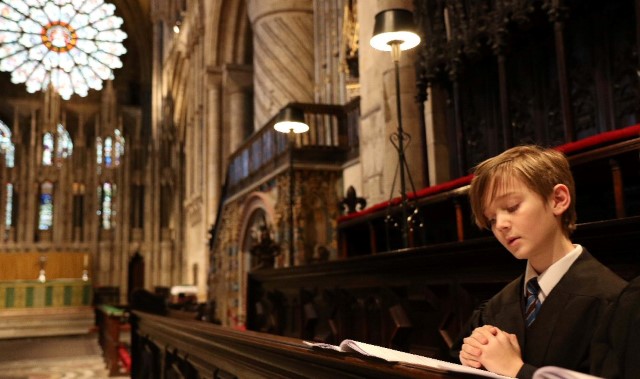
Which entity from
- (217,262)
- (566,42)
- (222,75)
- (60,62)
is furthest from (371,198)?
(60,62)

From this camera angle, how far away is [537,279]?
4.74ft

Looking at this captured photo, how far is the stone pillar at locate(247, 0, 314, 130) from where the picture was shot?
13.8 meters

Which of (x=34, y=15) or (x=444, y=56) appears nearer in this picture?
(x=444, y=56)

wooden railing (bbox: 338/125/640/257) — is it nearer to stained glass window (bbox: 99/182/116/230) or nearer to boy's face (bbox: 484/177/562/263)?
boy's face (bbox: 484/177/562/263)

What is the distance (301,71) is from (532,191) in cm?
1280

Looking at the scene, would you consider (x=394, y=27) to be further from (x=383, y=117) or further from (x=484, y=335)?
(x=484, y=335)

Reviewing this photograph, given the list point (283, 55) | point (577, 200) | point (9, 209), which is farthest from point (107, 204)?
point (577, 200)

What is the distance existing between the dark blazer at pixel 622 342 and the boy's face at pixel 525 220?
0.28 meters

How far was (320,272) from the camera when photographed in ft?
15.3

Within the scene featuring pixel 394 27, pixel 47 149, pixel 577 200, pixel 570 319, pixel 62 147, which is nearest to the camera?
pixel 570 319

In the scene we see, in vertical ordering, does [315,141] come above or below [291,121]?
above

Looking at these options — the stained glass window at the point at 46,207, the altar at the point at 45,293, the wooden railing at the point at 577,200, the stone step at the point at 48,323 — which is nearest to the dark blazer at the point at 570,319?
the wooden railing at the point at 577,200

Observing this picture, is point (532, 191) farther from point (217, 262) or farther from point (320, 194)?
point (217, 262)

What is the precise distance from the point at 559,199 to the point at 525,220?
100 millimetres
